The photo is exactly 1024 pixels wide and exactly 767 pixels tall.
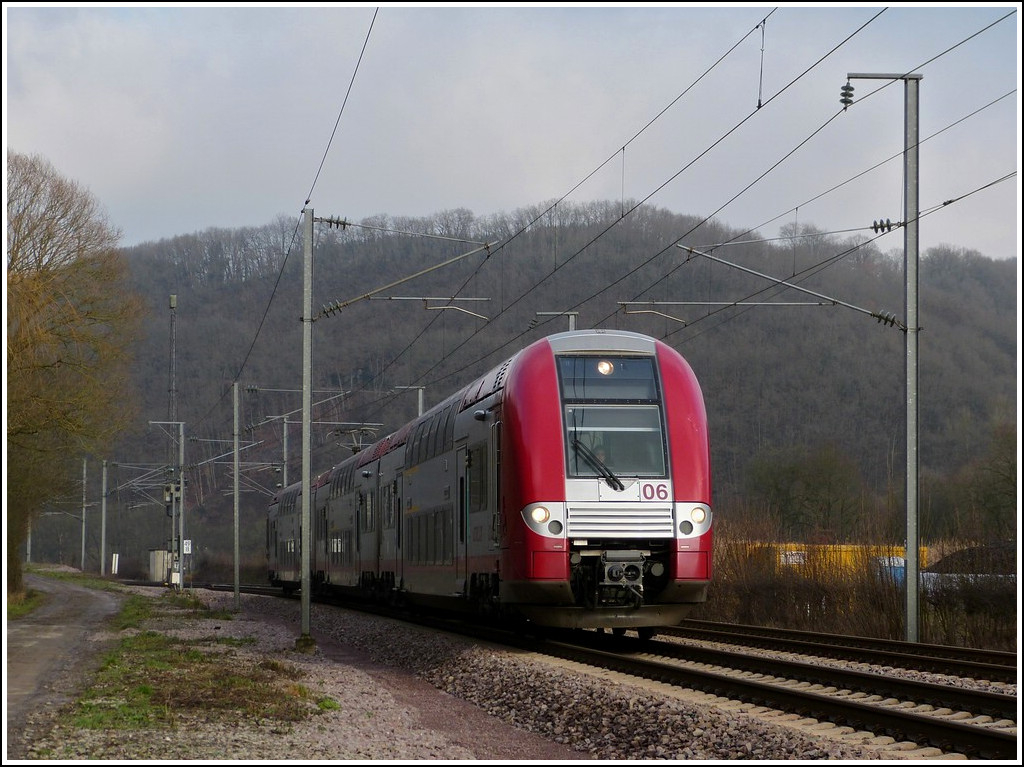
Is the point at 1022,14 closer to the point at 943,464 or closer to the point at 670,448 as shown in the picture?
the point at 670,448

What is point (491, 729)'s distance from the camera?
12.6 metres

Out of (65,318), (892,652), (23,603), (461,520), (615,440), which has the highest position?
(65,318)

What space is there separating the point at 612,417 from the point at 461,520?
15.3 feet

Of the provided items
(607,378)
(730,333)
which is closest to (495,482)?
(607,378)

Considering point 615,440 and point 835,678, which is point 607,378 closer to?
point 615,440

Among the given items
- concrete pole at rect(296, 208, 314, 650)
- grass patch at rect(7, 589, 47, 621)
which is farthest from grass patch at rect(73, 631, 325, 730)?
grass patch at rect(7, 589, 47, 621)

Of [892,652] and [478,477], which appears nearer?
[892,652]

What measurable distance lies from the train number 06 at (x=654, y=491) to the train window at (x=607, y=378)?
4.01ft

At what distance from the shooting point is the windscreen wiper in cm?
1698

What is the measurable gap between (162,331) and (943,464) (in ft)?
234

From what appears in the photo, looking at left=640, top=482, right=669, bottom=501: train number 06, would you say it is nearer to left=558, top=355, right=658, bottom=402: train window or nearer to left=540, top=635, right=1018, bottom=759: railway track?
left=558, top=355, right=658, bottom=402: train window

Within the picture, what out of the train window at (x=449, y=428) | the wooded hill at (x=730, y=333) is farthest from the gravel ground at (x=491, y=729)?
the wooded hill at (x=730, y=333)

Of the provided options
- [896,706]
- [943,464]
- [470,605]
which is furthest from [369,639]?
[943,464]

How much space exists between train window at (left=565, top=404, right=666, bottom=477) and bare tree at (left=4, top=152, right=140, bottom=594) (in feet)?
40.9
